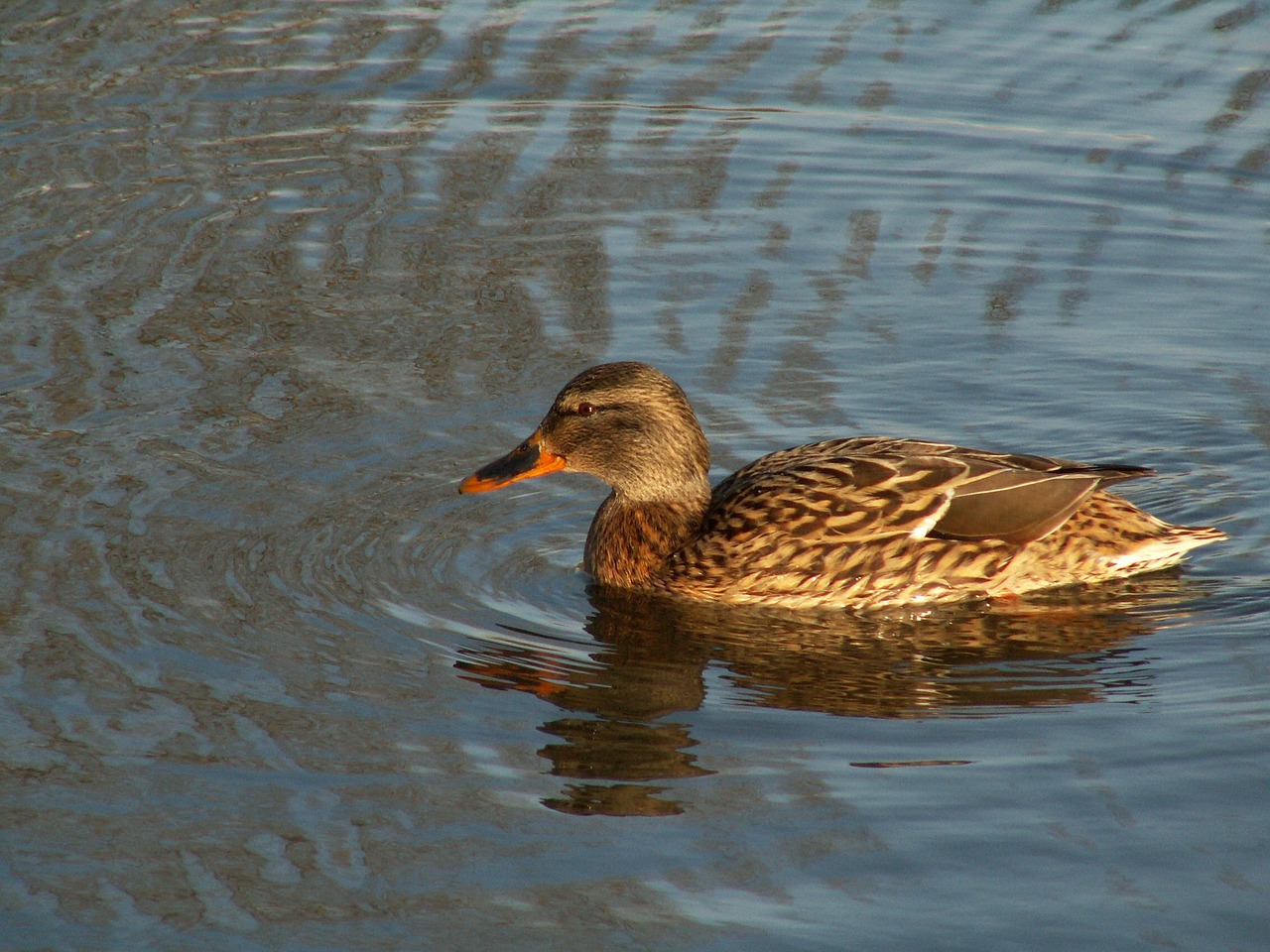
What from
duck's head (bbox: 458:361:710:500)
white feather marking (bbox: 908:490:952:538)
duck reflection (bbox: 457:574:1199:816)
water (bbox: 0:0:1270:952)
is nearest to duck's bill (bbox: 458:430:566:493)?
duck's head (bbox: 458:361:710:500)

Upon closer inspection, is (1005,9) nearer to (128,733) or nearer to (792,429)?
(792,429)

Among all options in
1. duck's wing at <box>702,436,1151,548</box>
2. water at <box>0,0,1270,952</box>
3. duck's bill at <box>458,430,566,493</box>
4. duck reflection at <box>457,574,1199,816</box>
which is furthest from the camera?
duck's bill at <box>458,430,566,493</box>

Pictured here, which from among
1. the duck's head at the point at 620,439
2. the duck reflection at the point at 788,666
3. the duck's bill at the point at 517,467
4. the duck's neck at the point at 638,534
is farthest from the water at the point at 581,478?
the duck's head at the point at 620,439

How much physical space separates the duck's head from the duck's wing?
53cm

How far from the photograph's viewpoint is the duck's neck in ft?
26.9

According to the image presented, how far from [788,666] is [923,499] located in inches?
45.7

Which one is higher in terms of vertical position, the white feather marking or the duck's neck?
the white feather marking

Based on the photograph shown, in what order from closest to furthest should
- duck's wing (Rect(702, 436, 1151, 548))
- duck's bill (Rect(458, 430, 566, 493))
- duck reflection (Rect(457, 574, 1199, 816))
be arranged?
duck reflection (Rect(457, 574, 1199, 816)) < duck's wing (Rect(702, 436, 1151, 548)) < duck's bill (Rect(458, 430, 566, 493))

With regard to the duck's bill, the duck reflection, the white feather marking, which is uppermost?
the duck's bill

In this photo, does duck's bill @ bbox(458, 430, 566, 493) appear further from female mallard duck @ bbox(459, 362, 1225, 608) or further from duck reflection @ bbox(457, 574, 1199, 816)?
duck reflection @ bbox(457, 574, 1199, 816)

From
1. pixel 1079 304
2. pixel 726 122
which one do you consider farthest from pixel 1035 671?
pixel 726 122

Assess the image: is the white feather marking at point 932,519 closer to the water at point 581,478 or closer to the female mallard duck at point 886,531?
the female mallard duck at point 886,531

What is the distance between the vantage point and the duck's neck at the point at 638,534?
26.9 ft

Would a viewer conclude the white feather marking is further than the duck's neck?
No
